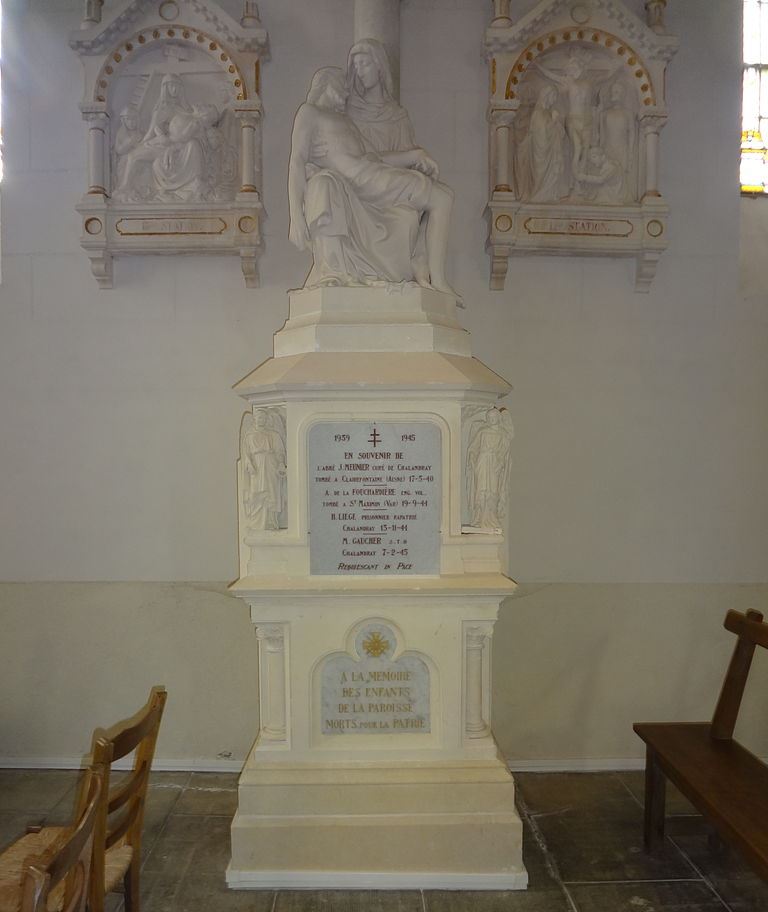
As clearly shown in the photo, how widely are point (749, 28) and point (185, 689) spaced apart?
18.1ft

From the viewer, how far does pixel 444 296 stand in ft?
12.4

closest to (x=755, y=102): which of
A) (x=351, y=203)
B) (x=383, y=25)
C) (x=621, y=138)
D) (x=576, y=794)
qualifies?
(x=621, y=138)

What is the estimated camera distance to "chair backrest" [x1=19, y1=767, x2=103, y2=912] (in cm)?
158

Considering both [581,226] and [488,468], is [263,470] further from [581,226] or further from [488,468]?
[581,226]

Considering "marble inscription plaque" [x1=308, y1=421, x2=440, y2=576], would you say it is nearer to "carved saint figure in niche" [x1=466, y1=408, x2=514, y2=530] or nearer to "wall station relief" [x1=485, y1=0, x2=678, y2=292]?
"carved saint figure in niche" [x1=466, y1=408, x2=514, y2=530]

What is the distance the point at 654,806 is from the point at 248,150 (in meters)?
4.11

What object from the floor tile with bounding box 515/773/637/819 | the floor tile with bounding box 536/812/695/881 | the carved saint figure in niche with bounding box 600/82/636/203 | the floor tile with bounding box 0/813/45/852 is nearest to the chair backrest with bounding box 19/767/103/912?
the floor tile with bounding box 0/813/45/852

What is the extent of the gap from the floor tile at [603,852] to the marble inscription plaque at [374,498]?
5.00 ft

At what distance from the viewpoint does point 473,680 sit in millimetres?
3508

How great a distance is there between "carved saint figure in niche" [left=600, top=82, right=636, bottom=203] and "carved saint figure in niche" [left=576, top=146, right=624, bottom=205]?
27mm

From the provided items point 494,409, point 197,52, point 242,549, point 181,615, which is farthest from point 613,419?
point 197,52

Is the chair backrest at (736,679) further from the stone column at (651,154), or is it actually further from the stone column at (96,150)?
the stone column at (96,150)

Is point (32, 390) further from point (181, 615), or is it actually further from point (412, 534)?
point (412, 534)

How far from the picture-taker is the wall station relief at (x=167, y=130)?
178 inches
